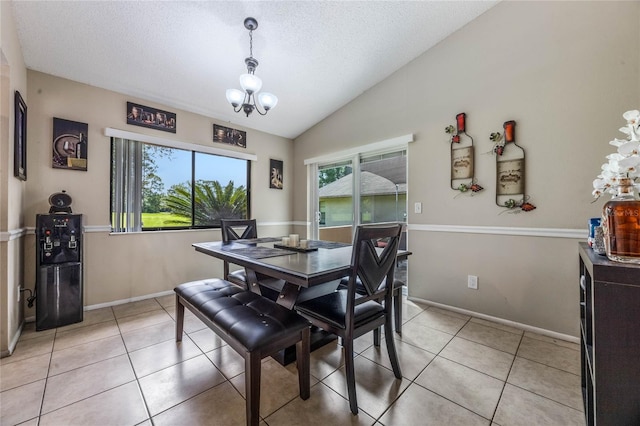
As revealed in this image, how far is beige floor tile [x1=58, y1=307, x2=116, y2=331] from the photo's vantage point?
7.98 feet

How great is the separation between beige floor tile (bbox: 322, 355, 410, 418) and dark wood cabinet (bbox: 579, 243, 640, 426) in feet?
3.00

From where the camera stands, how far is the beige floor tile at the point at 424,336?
2092 millimetres

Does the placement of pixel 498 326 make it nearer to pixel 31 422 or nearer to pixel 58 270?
pixel 31 422

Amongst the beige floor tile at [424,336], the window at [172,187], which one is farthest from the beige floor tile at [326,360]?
the window at [172,187]

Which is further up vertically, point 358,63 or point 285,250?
point 358,63

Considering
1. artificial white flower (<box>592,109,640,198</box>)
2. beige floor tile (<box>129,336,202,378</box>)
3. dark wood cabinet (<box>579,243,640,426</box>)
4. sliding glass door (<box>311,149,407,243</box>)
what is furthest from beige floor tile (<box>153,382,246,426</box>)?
sliding glass door (<box>311,149,407,243</box>)

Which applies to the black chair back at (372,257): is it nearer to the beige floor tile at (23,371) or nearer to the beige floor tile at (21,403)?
the beige floor tile at (21,403)

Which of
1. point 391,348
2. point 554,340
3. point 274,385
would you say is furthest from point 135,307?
point 554,340

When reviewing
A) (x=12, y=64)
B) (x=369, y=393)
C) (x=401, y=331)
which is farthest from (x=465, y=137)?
(x=12, y=64)

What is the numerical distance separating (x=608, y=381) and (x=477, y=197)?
1.95 m

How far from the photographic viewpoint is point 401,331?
7.66 ft

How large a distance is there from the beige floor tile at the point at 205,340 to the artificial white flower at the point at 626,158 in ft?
8.50

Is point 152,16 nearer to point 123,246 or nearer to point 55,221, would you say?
point 55,221

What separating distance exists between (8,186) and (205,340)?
1924mm
